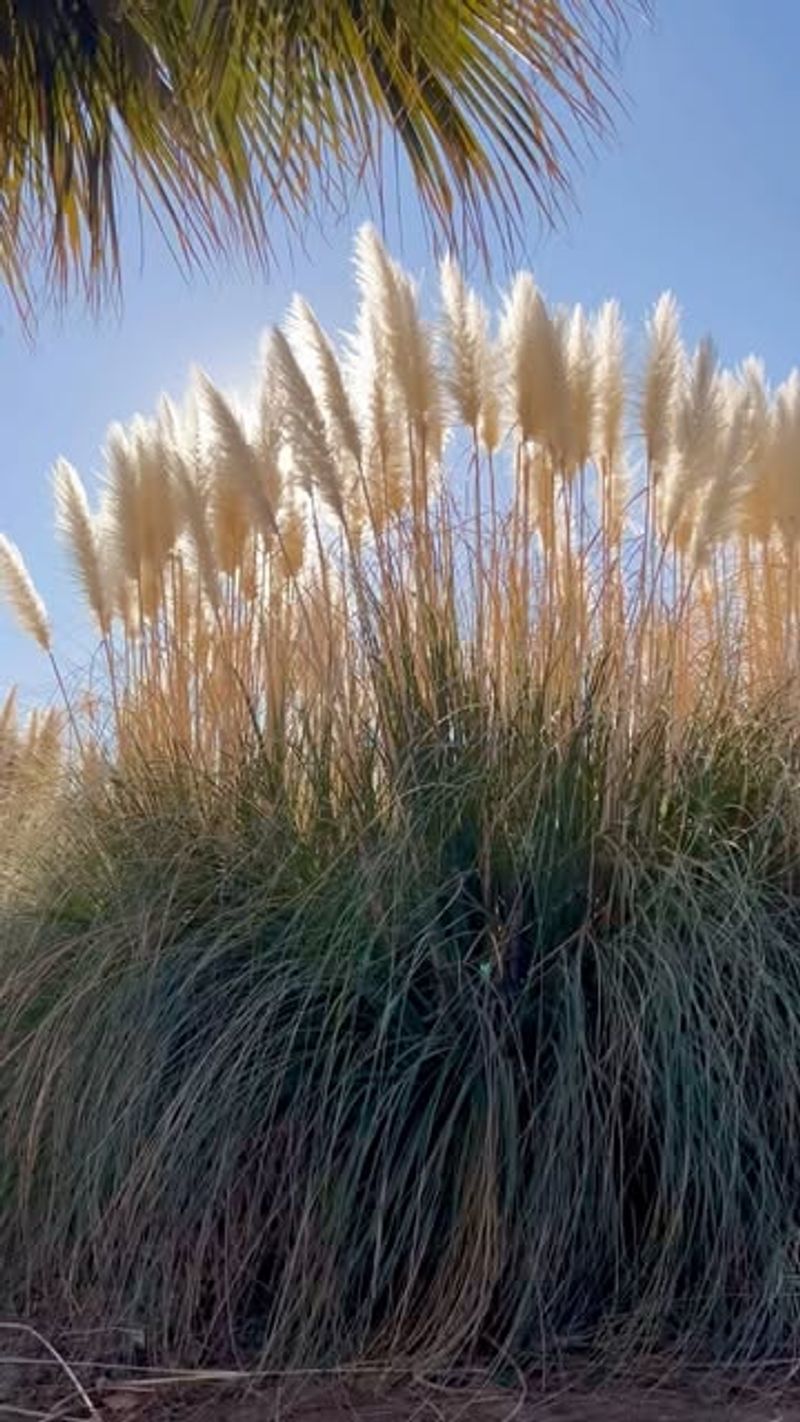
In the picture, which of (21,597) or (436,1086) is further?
(21,597)

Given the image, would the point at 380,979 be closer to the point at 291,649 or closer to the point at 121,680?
the point at 291,649

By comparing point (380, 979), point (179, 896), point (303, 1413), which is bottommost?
point (303, 1413)

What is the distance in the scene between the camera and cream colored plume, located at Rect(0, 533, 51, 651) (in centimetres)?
484

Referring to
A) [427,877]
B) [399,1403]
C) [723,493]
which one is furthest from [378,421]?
[399,1403]

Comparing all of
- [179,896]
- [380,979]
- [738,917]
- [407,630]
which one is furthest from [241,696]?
[738,917]

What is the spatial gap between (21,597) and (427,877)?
247 centimetres

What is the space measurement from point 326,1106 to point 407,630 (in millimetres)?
1346

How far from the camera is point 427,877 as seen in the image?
301cm

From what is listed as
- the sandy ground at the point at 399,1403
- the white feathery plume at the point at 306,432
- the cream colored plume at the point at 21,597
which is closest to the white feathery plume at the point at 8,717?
the cream colored plume at the point at 21,597

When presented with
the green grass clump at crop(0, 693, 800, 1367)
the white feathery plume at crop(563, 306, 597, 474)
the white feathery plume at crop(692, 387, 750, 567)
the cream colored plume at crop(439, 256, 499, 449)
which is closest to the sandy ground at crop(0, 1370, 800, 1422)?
the green grass clump at crop(0, 693, 800, 1367)

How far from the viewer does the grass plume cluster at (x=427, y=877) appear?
2588mm

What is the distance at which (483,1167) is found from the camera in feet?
8.34

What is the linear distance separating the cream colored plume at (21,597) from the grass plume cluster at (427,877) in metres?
0.34

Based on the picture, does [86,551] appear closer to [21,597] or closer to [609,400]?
[21,597]
